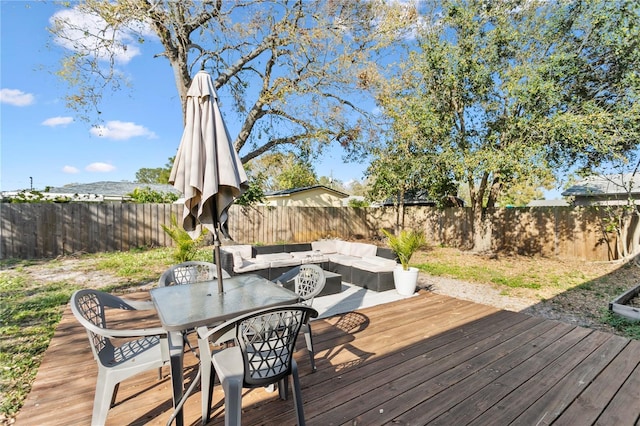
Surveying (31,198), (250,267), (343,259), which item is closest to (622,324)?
(343,259)

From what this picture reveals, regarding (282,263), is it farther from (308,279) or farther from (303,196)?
(303,196)

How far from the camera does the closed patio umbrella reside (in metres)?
2.20

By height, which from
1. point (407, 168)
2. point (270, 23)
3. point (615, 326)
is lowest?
point (615, 326)

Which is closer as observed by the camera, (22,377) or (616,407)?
(616,407)

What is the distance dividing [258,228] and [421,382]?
972 centimetres

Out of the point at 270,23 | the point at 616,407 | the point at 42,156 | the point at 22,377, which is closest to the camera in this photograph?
the point at 616,407

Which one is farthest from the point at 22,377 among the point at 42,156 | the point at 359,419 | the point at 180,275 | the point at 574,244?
the point at 42,156

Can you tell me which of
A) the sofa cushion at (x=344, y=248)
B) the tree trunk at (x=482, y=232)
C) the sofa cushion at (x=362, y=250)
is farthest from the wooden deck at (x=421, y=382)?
the tree trunk at (x=482, y=232)

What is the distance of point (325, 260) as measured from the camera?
6562 millimetres

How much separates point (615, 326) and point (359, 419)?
4.26 meters

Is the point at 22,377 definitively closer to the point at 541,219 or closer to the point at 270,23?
the point at 270,23

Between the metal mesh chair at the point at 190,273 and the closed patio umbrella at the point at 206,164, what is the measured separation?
3.81 ft

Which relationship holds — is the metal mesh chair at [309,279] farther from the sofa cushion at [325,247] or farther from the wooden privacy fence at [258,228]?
the wooden privacy fence at [258,228]

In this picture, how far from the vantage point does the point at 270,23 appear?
29.2 ft
